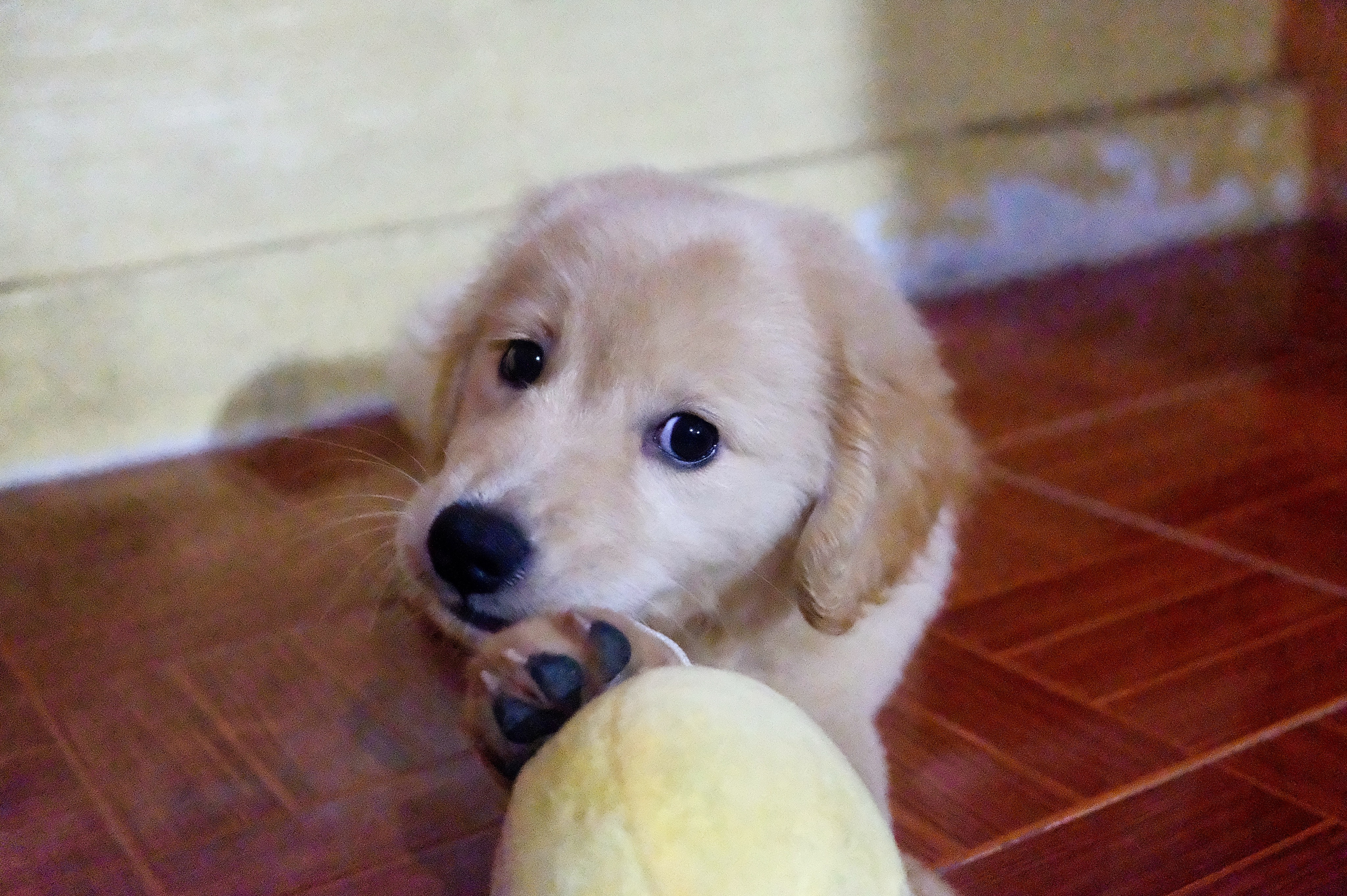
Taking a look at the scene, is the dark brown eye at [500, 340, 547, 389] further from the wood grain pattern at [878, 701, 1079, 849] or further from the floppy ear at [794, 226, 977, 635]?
the wood grain pattern at [878, 701, 1079, 849]

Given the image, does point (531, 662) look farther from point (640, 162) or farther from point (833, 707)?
point (640, 162)

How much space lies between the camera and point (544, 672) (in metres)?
0.88

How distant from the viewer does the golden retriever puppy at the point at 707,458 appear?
110 cm

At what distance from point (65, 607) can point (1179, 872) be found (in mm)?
1318

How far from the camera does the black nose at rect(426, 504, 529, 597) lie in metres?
1.05

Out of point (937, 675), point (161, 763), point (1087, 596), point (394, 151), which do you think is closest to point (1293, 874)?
point (937, 675)

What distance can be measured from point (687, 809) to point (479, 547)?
1.19 ft

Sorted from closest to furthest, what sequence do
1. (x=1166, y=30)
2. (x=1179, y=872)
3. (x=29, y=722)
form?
1. (x=1179, y=872)
2. (x=29, y=722)
3. (x=1166, y=30)

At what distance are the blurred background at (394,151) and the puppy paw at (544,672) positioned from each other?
1386mm

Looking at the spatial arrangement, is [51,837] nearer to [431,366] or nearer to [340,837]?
[340,837]

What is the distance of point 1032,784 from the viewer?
1.25 m

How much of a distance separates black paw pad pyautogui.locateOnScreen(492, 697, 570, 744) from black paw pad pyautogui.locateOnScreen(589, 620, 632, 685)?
0.13 ft

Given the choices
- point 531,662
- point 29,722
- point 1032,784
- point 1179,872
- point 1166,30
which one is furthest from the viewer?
point 1166,30

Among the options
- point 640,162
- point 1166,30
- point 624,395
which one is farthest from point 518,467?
point 1166,30
